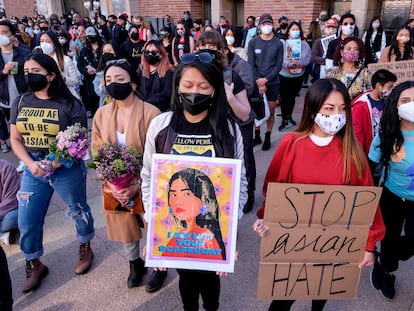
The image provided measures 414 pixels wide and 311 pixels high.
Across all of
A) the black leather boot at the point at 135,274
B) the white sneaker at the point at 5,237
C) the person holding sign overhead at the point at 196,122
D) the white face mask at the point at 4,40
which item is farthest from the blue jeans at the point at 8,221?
the white face mask at the point at 4,40

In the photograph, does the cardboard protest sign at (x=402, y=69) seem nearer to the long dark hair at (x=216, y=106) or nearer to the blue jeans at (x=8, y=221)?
the long dark hair at (x=216, y=106)

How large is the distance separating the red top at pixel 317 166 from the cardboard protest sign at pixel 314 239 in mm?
128

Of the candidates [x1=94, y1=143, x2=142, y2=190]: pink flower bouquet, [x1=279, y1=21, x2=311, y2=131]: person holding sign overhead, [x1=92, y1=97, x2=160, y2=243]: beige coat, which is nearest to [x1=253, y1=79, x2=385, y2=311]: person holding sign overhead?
[x1=94, y1=143, x2=142, y2=190]: pink flower bouquet

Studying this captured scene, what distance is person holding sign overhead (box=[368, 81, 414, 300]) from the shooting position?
237 centimetres

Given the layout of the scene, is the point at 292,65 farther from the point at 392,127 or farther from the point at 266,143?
the point at 392,127

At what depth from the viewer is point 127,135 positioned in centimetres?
248

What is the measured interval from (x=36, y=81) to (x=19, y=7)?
93.9 ft

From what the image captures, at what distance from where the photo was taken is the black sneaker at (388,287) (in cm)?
276

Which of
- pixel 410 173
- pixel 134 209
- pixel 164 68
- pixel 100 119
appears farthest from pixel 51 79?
pixel 410 173

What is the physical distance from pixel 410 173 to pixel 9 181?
136 inches

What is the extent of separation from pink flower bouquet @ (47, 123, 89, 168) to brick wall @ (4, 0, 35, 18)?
27453 mm

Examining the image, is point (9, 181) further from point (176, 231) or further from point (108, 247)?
point (176, 231)

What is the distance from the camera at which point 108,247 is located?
3449 mm

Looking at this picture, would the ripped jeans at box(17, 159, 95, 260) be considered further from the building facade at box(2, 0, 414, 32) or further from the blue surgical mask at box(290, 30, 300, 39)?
the building facade at box(2, 0, 414, 32)
